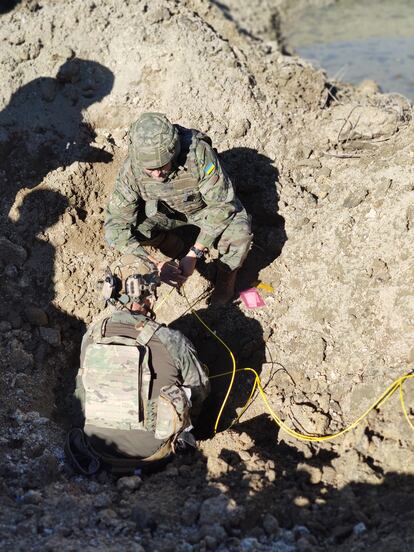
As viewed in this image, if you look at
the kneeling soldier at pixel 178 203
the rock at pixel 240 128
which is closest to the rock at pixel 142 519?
the kneeling soldier at pixel 178 203

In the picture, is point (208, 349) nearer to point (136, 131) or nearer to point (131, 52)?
point (136, 131)

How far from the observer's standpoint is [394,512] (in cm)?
416

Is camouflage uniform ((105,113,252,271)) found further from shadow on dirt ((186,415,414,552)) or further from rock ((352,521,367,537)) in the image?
rock ((352,521,367,537))

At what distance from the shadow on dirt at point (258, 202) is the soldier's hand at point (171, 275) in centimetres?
97

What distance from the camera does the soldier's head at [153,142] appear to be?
17.1ft

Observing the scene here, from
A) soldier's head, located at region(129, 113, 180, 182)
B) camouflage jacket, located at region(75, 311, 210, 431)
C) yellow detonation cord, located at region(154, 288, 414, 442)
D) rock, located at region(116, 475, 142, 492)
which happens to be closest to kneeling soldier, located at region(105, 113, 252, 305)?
soldier's head, located at region(129, 113, 180, 182)

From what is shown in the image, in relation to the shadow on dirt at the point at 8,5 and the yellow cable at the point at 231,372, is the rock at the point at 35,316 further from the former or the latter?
the shadow on dirt at the point at 8,5

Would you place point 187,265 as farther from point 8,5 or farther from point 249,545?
point 8,5

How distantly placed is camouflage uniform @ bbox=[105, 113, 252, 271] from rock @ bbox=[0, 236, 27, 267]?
0.91 m

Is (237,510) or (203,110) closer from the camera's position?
(237,510)

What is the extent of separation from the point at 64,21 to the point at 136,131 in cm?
317

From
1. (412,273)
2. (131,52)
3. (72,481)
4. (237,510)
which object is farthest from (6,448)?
(131,52)

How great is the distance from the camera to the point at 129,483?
15.3 feet

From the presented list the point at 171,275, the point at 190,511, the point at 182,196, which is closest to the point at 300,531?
the point at 190,511
